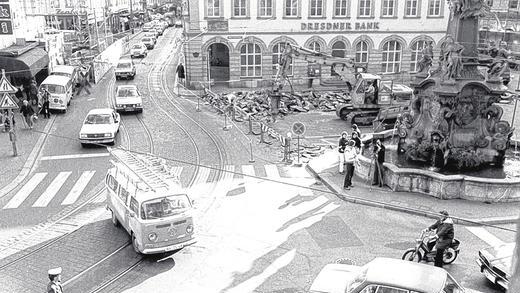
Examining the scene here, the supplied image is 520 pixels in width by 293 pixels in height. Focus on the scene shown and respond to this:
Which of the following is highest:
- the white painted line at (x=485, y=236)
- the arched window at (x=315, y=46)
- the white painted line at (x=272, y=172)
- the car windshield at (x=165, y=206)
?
the arched window at (x=315, y=46)

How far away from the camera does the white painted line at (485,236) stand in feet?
48.6

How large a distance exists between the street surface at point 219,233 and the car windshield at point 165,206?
1318 millimetres

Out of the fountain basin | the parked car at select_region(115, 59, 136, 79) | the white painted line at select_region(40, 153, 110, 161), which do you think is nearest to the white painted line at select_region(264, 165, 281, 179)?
the fountain basin

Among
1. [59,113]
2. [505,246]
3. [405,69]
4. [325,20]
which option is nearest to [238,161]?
[505,246]

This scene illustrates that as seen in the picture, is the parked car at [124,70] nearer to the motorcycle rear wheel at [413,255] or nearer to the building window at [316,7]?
the building window at [316,7]

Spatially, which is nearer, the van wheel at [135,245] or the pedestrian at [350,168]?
the van wheel at [135,245]

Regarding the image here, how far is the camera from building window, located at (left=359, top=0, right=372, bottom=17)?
4275 cm

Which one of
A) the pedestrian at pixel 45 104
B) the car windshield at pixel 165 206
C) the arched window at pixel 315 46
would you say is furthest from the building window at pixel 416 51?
the car windshield at pixel 165 206

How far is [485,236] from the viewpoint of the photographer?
50.0 ft

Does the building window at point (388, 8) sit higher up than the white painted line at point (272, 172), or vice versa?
the building window at point (388, 8)

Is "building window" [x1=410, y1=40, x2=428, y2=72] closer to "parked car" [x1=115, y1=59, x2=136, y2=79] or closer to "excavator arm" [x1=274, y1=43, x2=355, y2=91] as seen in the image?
"excavator arm" [x1=274, y1=43, x2=355, y2=91]

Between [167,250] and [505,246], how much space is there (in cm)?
867

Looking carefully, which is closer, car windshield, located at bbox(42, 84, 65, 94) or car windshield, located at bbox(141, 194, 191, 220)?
car windshield, located at bbox(141, 194, 191, 220)

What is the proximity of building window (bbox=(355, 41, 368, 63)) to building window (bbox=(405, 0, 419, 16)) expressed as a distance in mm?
4337
